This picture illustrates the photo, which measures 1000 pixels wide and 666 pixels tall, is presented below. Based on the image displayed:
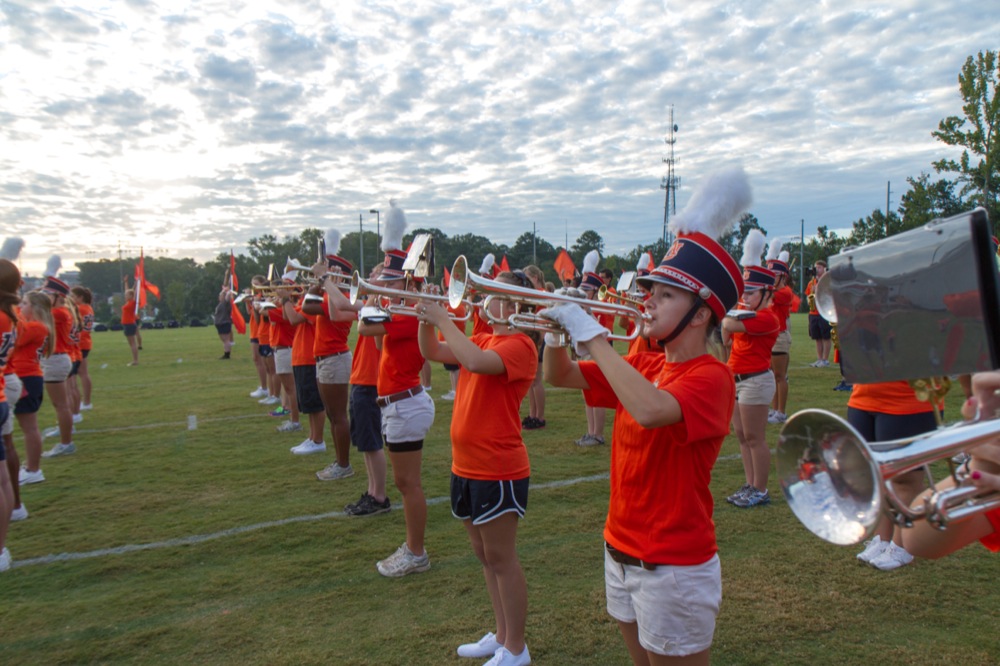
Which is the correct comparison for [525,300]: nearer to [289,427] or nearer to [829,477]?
[829,477]

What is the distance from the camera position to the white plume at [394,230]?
18.6ft

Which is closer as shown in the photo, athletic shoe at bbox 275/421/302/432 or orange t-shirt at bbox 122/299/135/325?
athletic shoe at bbox 275/421/302/432

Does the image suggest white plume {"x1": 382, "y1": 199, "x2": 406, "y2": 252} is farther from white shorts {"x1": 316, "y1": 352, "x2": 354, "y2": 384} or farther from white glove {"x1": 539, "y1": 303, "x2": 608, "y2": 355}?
white glove {"x1": 539, "y1": 303, "x2": 608, "y2": 355}

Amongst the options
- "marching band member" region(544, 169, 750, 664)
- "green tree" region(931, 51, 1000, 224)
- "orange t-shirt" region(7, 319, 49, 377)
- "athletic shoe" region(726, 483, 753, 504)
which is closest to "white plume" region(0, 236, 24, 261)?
"orange t-shirt" region(7, 319, 49, 377)

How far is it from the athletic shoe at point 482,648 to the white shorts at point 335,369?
4079mm

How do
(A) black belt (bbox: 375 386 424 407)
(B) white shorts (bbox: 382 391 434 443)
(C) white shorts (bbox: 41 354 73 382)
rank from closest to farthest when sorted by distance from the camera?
(B) white shorts (bbox: 382 391 434 443)
(A) black belt (bbox: 375 386 424 407)
(C) white shorts (bbox: 41 354 73 382)

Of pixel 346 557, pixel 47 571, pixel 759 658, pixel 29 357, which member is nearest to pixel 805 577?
pixel 759 658

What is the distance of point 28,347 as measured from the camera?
6801 millimetres

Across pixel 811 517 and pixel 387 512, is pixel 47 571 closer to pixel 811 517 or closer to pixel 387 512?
pixel 387 512

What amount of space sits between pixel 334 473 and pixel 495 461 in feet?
14.4

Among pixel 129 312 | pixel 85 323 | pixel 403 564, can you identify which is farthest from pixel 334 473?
pixel 129 312

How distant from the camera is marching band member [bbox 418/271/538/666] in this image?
11.6 ft

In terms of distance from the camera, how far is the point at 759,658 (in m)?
3.57

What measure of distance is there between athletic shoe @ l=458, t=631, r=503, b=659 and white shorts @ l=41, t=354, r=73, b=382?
703cm
